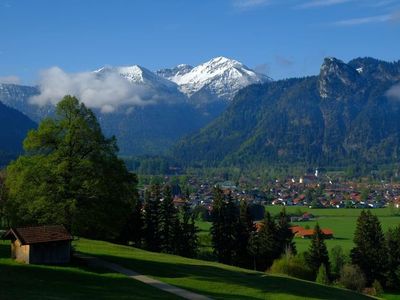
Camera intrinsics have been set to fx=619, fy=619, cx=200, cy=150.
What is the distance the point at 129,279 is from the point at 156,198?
1475 inches

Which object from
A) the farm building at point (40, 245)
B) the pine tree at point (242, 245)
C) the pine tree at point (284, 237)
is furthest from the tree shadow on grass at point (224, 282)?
the pine tree at point (284, 237)

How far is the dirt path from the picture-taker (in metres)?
33.0

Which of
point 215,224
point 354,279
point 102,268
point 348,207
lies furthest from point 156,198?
point 348,207

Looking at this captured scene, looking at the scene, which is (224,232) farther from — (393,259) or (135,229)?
(393,259)

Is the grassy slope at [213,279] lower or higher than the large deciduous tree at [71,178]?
lower

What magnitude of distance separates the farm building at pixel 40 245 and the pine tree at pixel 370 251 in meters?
39.6

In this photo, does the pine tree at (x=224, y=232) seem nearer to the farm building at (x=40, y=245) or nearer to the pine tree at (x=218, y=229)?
the pine tree at (x=218, y=229)

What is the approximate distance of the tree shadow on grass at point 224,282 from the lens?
3541 centimetres

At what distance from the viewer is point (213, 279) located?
1532 inches

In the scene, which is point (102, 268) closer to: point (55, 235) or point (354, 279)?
point (55, 235)

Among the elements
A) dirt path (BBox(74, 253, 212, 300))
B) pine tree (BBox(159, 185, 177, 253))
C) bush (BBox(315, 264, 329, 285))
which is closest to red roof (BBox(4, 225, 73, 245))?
dirt path (BBox(74, 253, 212, 300))

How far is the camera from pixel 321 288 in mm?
43812

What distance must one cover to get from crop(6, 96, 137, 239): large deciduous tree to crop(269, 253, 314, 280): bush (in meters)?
21.5

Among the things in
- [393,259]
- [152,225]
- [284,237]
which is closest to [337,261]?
[393,259]
